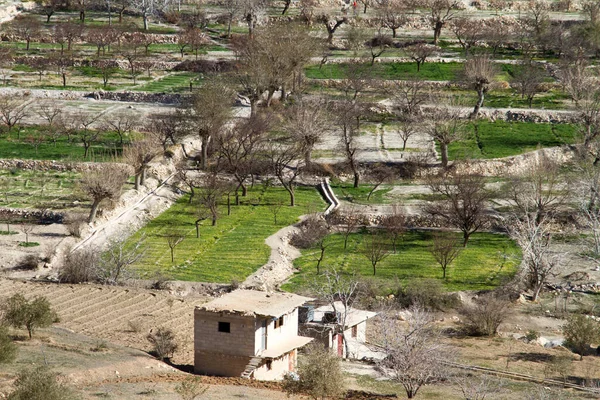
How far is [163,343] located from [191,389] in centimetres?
758

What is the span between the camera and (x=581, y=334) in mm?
53594

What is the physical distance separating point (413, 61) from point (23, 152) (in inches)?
1805

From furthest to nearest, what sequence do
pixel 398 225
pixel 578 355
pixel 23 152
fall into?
pixel 23 152 < pixel 398 225 < pixel 578 355

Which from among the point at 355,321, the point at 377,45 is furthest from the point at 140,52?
the point at 355,321

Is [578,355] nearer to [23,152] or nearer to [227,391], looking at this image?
[227,391]

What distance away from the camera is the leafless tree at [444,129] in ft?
271

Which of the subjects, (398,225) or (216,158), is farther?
(216,158)

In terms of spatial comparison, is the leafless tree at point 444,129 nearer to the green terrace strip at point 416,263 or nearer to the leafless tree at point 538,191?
the leafless tree at point 538,191

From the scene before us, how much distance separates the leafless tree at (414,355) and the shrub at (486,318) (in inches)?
159

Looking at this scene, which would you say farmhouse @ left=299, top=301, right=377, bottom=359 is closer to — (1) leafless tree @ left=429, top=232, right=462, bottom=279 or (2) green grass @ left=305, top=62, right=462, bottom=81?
(1) leafless tree @ left=429, top=232, right=462, bottom=279

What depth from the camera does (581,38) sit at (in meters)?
119

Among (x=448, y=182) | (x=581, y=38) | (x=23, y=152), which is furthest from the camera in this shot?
(x=581, y=38)

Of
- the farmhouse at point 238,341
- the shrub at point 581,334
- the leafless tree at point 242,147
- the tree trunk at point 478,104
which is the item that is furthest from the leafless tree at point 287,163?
the farmhouse at point 238,341

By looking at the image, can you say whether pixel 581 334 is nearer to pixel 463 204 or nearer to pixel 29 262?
pixel 463 204
